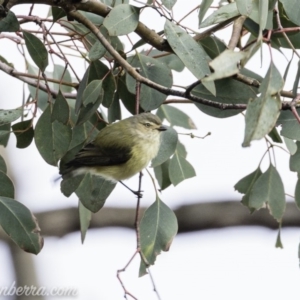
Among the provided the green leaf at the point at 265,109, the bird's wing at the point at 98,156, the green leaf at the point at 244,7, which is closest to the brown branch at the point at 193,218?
the bird's wing at the point at 98,156

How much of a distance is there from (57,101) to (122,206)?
70.2 inches

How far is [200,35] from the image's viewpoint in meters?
2.12

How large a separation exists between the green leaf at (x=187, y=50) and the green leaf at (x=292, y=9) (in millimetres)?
233

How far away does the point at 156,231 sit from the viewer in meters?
2.20

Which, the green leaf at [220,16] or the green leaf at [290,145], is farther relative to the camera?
the green leaf at [290,145]

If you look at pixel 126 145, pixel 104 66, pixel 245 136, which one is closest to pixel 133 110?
pixel 104 66

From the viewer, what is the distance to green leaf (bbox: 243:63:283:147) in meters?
1.40

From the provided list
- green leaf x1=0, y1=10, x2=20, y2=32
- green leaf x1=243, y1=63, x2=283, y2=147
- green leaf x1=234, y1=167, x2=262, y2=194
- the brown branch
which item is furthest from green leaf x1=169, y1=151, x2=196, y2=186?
the brown branch

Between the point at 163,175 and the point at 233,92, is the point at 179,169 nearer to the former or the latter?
the point at 163,175

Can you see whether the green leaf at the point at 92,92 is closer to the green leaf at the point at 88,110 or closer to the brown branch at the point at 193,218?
the green leaf at the point at 88,110

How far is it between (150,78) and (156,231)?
1.44 feet

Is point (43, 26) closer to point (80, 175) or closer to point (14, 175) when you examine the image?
point (80, 175)

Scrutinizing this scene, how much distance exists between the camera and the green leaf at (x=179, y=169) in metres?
2.41

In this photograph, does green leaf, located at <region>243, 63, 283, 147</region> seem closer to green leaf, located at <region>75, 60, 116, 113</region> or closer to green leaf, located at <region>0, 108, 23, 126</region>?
green leaf, located at <region>75, 60, 116, 113</region>
